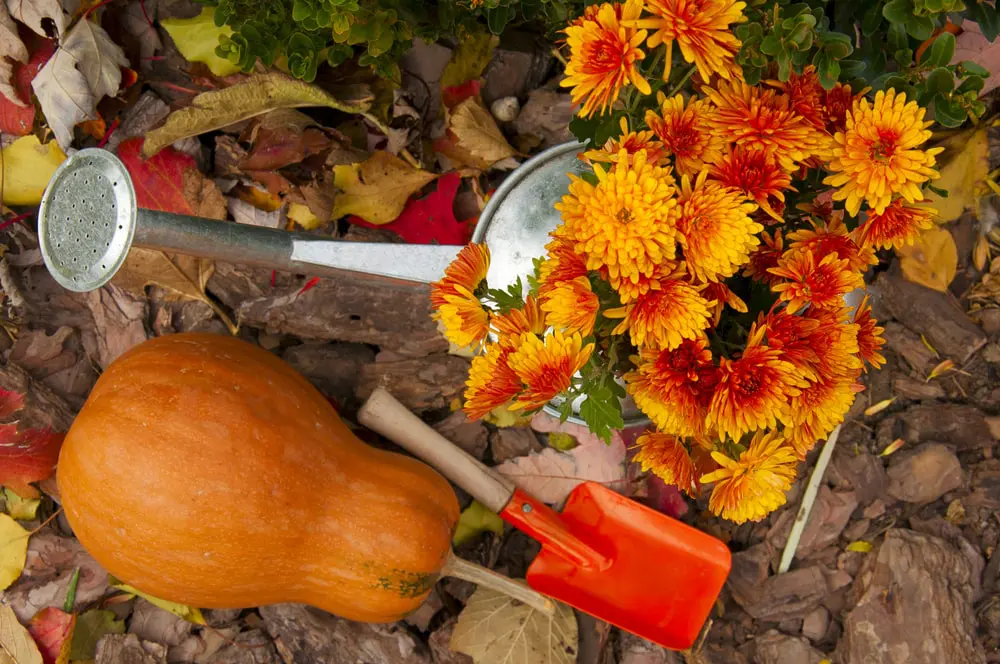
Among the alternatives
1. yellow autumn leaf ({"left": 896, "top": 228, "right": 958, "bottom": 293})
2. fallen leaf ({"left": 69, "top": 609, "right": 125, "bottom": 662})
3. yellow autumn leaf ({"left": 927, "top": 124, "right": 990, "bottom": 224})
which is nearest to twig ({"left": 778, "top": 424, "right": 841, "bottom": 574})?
yellow autumn leaf ({"left": 896, "top": 228, "right": 958, "bottom": 293})

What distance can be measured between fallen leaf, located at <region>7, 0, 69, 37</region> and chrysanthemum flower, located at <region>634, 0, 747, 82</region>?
0.83 meters

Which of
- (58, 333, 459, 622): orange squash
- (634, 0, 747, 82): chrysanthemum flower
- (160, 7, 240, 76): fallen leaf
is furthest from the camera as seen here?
(160, 7, 240, 76): fallen leaf

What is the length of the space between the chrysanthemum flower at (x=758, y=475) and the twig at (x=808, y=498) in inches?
23.5

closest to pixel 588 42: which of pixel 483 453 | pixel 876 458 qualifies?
pixel 483 453

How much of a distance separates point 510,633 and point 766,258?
70cm

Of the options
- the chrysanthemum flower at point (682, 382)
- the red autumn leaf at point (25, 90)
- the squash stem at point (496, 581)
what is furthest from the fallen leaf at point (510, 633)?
the red autumn leaf at point (25, 90)

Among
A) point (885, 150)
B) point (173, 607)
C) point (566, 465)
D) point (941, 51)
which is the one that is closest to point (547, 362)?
point (885, 150)

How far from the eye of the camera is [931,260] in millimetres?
1102

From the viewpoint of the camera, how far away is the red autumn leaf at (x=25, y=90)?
1017 mm

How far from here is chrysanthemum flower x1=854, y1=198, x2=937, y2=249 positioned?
552mm

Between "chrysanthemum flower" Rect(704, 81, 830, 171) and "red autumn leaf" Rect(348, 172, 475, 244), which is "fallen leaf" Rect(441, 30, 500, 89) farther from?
"chrysanthemum flower" Rect(704, 81, 830, 171)

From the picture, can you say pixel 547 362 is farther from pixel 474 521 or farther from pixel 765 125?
pixel 474 521

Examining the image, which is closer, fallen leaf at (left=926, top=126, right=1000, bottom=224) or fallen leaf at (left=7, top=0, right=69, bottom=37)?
fallen leaf at (left=7, top=0, right=69, bottom=37)

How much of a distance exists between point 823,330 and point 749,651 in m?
0.75
